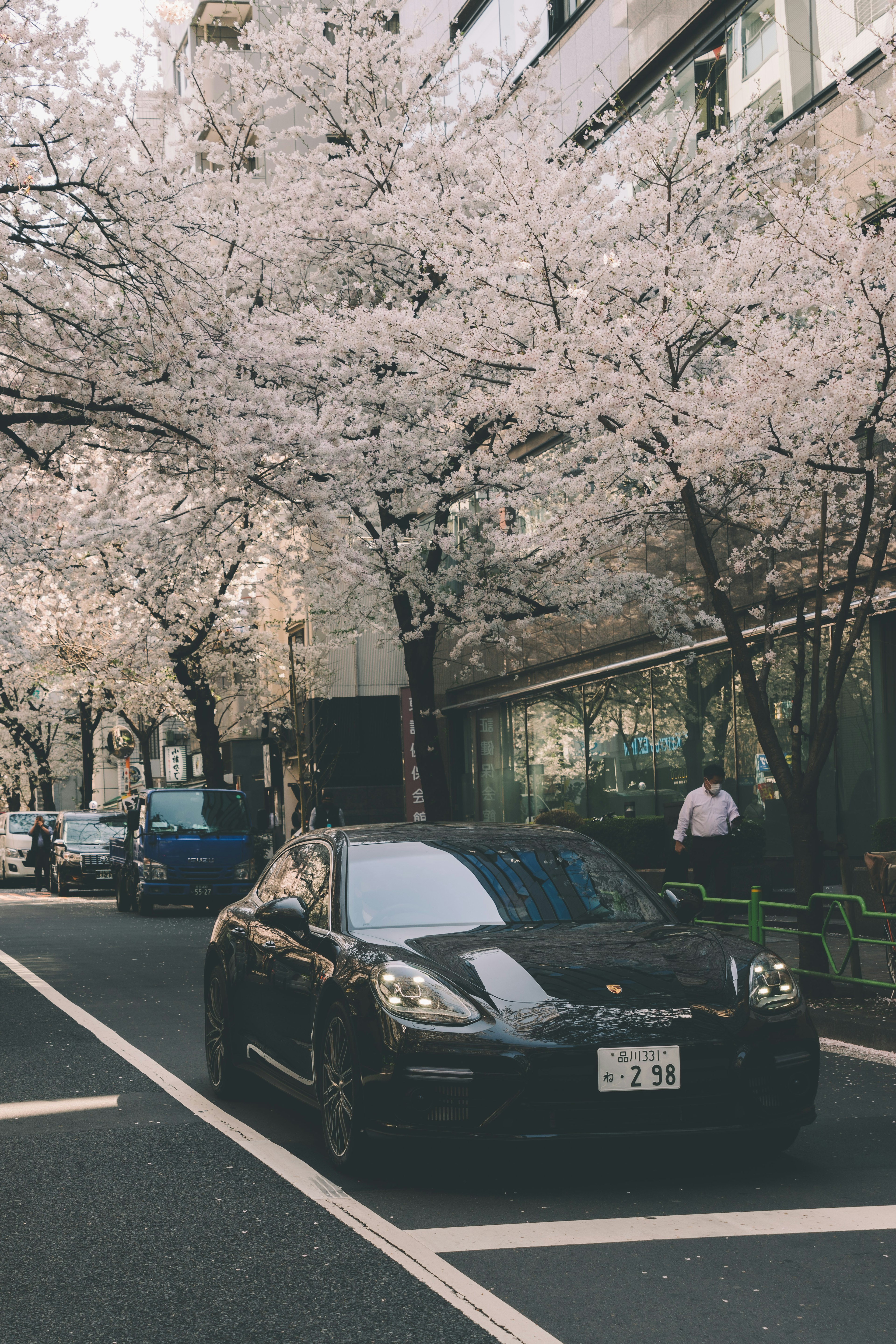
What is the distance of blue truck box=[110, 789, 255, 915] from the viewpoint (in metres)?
25.2

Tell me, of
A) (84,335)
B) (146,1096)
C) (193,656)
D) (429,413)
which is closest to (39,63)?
(84,335)

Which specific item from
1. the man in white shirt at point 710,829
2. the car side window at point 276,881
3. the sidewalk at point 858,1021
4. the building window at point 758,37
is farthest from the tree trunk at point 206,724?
the car side window at point 276,881

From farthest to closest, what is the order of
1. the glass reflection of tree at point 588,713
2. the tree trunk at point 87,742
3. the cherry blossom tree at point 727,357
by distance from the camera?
the tree trunk at point 87,742 → the glass reflection of tree at point 588,713 → the cherry blossom tree at point 727,357

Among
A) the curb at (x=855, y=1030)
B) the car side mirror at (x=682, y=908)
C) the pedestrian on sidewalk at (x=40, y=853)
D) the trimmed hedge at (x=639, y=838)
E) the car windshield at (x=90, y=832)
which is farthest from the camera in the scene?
the pedestrian on sidewalk at (x=40, y=853)

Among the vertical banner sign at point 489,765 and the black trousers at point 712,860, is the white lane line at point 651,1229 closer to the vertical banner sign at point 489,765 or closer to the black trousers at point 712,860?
the black trousers at point 712,860

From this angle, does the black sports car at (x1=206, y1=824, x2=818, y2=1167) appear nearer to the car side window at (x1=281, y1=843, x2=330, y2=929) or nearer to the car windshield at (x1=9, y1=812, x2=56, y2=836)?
the car side window at (x1=281, y1=843, x2=330, y2=929)

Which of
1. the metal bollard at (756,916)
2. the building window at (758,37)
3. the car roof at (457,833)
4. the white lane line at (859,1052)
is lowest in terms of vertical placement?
the white lane line at (859,1052)

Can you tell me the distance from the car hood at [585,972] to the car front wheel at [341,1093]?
457 millimetres

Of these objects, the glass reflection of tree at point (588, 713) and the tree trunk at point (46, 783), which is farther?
the tree trunk at point (46, 783)

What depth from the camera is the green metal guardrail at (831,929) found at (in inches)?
403

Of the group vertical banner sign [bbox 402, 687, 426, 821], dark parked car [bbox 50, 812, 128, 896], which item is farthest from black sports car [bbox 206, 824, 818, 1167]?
dark parked car [bbox 50, 812, 128, 896]

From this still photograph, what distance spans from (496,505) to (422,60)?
7126 millimetres

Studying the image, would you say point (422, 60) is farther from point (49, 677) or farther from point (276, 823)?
point (49, 677)

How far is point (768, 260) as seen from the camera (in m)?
12.6
